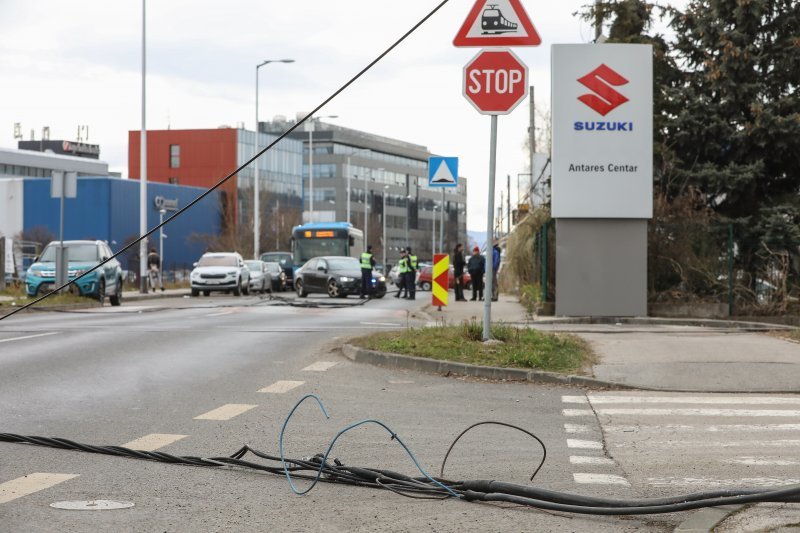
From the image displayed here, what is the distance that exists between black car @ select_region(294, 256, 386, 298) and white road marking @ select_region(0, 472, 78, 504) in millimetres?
30931

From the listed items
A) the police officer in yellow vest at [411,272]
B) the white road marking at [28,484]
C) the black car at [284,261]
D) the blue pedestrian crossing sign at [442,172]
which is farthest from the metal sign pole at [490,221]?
the black car at [284,261]

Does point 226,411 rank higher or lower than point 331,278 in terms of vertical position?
lower

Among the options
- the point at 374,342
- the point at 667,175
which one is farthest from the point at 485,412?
the point at 667,175

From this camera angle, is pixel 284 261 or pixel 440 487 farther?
pixel 284 261

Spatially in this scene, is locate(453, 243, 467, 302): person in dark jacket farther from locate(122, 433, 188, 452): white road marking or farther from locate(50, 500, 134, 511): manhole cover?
locate(50, 500, 134, 511): manhole cover

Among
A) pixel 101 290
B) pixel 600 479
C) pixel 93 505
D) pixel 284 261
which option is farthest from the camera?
pixel 284 261

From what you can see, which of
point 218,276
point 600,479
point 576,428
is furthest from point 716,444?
point 218,276

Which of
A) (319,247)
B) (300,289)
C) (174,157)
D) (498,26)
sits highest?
(174,157)

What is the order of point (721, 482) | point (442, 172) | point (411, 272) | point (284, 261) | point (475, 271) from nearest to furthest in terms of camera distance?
point (721, 482) → point (442, 172) → point (475, 271) → point (411, 272) → point (284, 261)

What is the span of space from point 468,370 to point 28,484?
6.77 meters

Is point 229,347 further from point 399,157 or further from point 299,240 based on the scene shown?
point 399,157

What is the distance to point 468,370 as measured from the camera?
12.6m

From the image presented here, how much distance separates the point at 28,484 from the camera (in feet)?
21.4

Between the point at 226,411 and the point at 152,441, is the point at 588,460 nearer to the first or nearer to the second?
the point at 152,441
